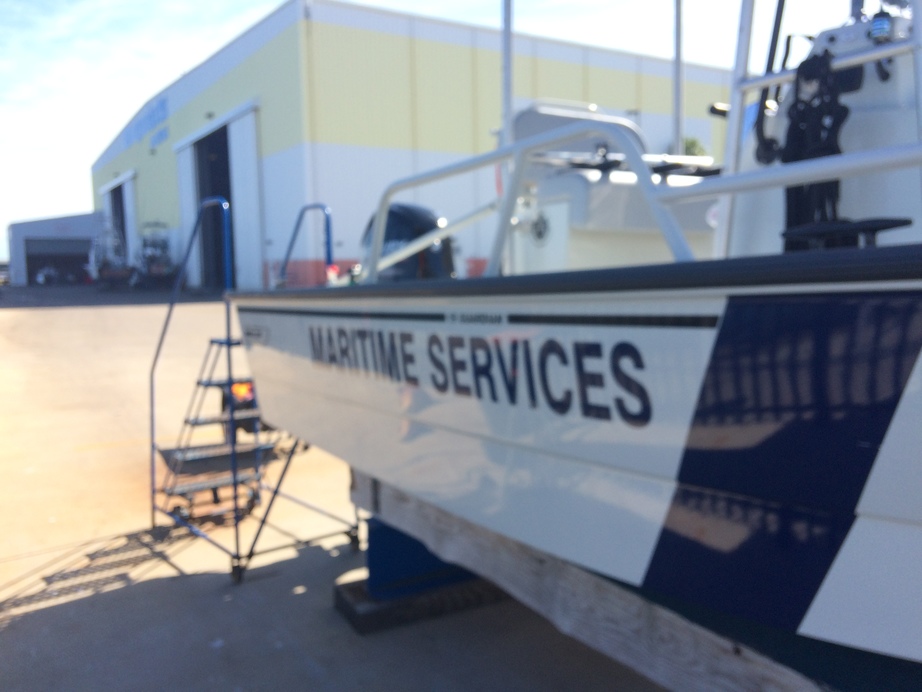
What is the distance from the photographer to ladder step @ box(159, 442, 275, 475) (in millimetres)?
5293

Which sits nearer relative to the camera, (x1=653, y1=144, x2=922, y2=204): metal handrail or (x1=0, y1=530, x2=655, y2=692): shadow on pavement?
(x1=653, y1=144, x2=922, y2=204): metal handrail

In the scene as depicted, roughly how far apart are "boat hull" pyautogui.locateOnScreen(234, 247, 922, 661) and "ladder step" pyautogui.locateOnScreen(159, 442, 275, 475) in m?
2.97

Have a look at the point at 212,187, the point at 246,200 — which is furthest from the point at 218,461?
the point at 212,187

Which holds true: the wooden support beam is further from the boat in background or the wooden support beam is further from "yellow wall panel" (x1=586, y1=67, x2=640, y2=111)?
"yellow wall panel" (x1=586, y1=67, x2=640, y2=111)

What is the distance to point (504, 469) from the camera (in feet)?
7.79

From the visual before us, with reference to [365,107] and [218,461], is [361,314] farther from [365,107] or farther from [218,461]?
[365,107]

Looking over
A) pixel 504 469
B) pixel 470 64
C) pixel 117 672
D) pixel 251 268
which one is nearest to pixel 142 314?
pixel 251 268

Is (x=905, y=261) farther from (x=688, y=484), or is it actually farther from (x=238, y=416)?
(x=238, y=416)

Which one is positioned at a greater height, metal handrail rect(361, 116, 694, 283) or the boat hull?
metal handrail rect(361, 116, 694, 283)

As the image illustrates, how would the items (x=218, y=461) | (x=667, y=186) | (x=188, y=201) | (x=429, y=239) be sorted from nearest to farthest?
(x=667, y=186) < (x=429, y=239) < (x=218, y=461) < (x=188, y=201)

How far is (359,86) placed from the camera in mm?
22578

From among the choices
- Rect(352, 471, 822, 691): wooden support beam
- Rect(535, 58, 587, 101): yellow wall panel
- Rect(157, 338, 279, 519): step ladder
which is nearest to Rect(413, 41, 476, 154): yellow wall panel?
Rect(535, 58, 587, 101): yellow wall panel

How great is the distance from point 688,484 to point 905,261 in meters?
0.67

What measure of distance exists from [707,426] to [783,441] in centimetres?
17
